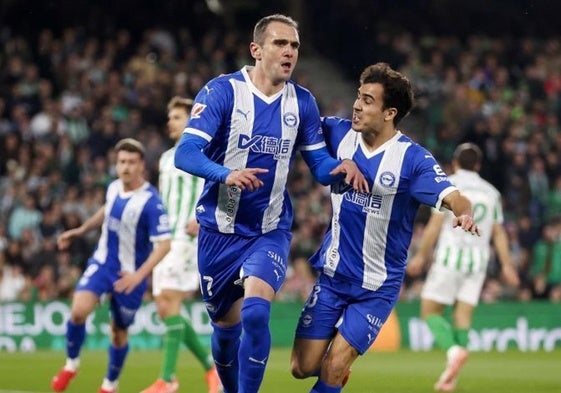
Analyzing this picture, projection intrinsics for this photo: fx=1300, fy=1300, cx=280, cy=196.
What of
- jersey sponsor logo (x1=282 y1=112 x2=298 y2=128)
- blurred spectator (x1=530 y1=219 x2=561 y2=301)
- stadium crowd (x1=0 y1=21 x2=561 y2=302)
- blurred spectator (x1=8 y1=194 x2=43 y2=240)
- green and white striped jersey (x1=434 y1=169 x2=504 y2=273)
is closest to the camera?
jersey sponsor logo (x1=282 y1=112 x2=298 y2=128)

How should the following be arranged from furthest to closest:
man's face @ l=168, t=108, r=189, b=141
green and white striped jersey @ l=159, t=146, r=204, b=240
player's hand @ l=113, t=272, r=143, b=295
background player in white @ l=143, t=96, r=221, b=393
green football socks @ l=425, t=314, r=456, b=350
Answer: green football socks @ l=425, t=314, r=456, b=350, green and white striped jersey @ l=159, t=146, r=204, b=240, man's face @ l=168, t=108, r=189, b=141, background player in white @ l=143, t=96, r=221, b=393, player's hand @ l=113, t=272, r=143, b=295

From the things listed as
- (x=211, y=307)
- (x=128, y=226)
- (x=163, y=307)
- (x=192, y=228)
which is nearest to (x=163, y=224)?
(x=192, y=228)

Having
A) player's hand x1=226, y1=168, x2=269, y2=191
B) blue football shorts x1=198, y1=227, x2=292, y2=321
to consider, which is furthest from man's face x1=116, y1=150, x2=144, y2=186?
player's hand x1=226, y1=168, x2=269, y2=191

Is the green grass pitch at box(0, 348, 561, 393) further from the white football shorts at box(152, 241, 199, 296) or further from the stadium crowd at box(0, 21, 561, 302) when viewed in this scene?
the stadium crowd at box(0, 21, 561, 302)

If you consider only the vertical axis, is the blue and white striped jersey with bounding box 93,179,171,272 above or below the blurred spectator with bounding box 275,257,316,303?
above

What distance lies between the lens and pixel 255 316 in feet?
26.5

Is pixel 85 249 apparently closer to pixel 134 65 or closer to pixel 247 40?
pixel 134 65

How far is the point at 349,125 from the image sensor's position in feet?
28.9

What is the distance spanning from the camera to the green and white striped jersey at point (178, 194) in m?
12.1

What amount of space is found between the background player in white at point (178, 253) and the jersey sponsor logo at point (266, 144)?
3086 mm

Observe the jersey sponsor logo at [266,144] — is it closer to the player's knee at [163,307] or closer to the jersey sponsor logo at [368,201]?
the jersey sponsor logo at [368,201]

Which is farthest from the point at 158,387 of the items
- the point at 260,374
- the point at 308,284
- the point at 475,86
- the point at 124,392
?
the point at 475,86

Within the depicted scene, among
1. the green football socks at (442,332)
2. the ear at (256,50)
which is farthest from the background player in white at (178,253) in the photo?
the ear at (256,50)

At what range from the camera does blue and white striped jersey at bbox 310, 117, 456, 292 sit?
8.41m
